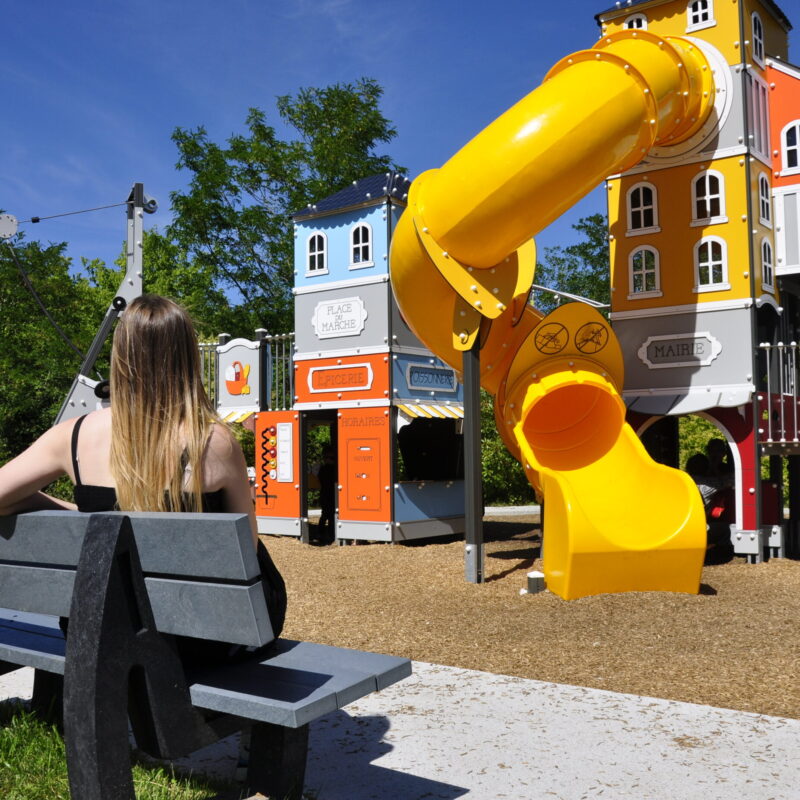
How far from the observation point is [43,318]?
2753 cm

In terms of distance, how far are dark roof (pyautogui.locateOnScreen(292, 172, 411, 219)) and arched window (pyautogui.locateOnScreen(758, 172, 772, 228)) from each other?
477 cm

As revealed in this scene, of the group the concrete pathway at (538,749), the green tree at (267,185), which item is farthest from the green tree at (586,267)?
the concrete pathway at (538,749)

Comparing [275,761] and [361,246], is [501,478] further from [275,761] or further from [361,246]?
A: [275,761]

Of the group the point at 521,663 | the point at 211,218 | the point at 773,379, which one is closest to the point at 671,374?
the point at 773,379

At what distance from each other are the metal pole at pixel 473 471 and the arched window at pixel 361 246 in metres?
4.66

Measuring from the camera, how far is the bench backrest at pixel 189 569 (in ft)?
7.61

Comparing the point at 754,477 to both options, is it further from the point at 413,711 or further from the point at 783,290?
the point at 413,711

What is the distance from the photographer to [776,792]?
10.1 feet

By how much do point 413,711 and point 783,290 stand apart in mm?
8676

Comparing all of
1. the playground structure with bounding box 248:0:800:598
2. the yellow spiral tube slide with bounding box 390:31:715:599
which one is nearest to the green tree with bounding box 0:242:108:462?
the playground structure with bounding box 248:0:800:598

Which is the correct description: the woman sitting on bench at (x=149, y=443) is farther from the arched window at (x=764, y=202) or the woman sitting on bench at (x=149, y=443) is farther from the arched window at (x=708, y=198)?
the arched window at (x=764, y=202)

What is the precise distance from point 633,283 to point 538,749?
780 centimetres

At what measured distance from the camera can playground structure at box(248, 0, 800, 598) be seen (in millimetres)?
7504

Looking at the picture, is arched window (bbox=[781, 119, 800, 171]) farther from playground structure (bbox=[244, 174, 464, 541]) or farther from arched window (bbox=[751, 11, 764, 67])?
playground structure (bbox=[244, 174, 464, 541])
